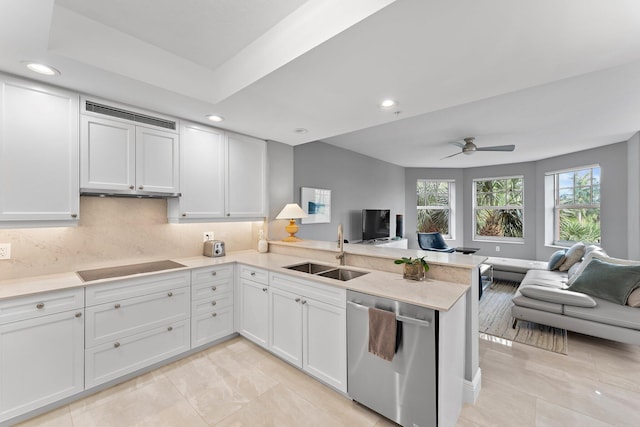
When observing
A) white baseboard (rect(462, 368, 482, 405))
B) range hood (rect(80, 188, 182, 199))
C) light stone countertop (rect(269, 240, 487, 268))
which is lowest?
white baseboard (rect(462, 368, 482, 405))

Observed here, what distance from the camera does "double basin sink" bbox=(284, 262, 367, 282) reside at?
8.30 ft

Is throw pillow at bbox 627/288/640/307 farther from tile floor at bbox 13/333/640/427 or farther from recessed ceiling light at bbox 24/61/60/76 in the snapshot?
recessed ceiling light at bbox 24/61/60/76

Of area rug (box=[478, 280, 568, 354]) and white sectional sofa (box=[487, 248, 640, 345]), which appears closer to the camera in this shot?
white sectional sofa (box=[487, 248, 640, 345])

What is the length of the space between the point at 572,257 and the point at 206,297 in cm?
530

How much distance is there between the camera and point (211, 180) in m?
3.07

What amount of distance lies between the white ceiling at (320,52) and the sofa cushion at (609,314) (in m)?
2.20

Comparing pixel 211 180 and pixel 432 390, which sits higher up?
pixel 211 180

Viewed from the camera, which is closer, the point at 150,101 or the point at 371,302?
the point at 371,302

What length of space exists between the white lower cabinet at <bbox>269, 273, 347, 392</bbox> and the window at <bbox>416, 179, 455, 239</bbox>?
6.08 metres

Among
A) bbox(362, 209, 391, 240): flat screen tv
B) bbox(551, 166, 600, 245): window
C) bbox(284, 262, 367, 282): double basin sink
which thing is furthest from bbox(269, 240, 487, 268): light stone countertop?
bbox(551, 166, 600, 245): window

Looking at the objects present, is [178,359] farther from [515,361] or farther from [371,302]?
[515,361]

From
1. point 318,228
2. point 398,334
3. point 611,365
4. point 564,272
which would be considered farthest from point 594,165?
point 398,334

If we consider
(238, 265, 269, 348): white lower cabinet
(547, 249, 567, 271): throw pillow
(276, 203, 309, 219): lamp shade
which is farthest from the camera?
(547, 249, 567, 271): throw pillow

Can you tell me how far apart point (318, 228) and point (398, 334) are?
10.4ft
